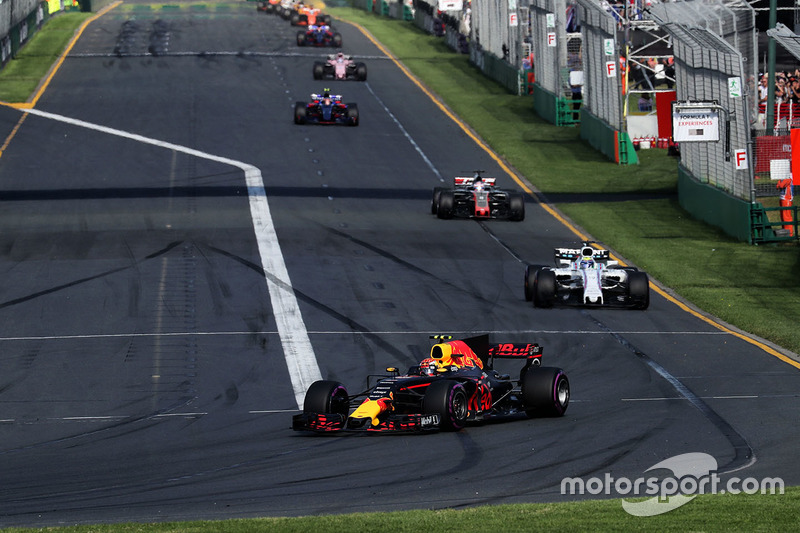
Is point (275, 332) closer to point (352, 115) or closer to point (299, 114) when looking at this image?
point (352, 115)

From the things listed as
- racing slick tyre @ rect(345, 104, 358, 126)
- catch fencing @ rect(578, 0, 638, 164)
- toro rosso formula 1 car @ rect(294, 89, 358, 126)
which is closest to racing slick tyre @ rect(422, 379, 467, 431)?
catch fencing @ rect(578, 0, 638, 164)

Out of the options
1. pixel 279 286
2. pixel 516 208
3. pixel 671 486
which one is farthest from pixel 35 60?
pixel 671 486

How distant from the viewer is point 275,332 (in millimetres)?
26734

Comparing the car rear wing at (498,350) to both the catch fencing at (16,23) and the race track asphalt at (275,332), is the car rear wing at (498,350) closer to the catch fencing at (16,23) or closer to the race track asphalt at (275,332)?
the race track asphalt at (275,332)

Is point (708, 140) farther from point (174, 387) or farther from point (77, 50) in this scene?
point (77, 50)

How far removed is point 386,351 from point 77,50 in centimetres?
5663

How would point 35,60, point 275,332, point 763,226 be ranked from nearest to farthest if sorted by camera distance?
point 275,332 < point 763,226 < point 35,60

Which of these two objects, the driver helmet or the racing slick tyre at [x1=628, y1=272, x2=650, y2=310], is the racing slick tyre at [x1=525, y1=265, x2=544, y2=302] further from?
the driver helmet

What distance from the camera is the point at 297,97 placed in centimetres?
6431

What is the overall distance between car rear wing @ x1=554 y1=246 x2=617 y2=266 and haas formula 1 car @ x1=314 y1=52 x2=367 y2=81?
4081 centimetres

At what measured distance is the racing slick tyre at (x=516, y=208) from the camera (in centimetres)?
4016

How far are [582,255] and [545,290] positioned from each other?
1.27 m

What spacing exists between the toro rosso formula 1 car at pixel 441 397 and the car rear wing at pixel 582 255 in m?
9.29

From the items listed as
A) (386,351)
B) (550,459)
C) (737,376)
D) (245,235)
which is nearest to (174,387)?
(386,351)
